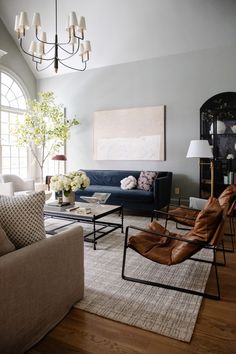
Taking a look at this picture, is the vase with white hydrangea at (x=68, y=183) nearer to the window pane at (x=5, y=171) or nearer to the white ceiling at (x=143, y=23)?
the window pane at (x=5, y=171)

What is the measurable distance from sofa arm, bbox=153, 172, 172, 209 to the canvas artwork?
0.74 m

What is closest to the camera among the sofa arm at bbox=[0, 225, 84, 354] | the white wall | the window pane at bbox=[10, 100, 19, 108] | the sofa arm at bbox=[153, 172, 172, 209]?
the sofa arm at bbox=[0, 225, 84, 354]

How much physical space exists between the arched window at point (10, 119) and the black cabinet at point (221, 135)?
408cm

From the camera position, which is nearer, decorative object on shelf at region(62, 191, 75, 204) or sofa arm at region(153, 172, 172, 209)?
decorative object on shelf at region(62, 191, 75, 204)

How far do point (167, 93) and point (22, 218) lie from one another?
4561 mm

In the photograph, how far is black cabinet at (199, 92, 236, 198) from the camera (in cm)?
489

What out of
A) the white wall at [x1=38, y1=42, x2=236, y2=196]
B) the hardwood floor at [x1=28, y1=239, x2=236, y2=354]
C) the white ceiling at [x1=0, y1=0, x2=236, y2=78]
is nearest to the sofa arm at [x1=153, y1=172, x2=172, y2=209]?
the white wall at [x1=38, y1=42, x2=236, y2=196]

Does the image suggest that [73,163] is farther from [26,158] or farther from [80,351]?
[80,351]

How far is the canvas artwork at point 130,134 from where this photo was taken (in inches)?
220

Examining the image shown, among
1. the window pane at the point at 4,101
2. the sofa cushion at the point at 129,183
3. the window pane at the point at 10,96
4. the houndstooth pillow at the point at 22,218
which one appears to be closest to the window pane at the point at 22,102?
the window pane at the point at 10,96

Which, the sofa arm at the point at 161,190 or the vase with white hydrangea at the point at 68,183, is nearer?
the vase with white hydrangea at the point at 68,183

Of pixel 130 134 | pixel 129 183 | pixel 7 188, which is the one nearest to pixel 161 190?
pixel 129 183

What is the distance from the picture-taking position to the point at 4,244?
5.06 ft

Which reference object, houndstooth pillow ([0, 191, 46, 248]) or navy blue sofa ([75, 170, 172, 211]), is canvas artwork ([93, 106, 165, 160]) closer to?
navy blue sofa ([75, 170, 172, 211])
